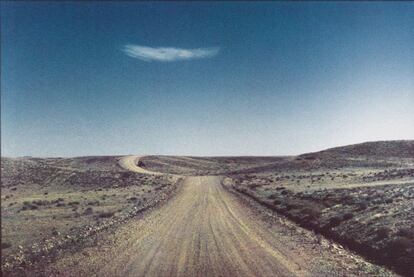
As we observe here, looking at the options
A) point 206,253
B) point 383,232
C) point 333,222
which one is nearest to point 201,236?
point 206,253

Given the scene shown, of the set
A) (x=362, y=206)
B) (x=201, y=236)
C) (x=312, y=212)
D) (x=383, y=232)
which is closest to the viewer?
(x=383, y=232)

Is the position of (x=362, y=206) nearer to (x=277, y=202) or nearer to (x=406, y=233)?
(x=406, y=233)

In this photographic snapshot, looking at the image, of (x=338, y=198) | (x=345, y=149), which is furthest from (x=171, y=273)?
(x=345, y=149)

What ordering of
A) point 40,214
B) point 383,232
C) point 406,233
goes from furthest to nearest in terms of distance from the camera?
point 40,214 < point 383,232 < point 406,233

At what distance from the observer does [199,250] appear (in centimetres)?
1620

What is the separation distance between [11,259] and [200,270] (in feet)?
23.3

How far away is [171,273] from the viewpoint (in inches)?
520

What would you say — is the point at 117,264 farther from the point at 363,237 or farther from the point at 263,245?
the point at 363,237

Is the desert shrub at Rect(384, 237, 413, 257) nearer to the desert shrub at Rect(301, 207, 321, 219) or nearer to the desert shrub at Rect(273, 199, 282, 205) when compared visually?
the desert shrub at Rect(301, 207, 321, 219)

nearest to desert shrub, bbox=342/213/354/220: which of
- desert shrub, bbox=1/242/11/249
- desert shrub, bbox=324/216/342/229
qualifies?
desert shrub, bbox=324/216/342/229

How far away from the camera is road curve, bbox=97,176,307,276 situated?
13.6m

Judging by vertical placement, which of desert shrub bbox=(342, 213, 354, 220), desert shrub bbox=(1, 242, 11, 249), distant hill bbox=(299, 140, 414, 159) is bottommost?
desert shrub bbox=(1, 242, 11, 249)

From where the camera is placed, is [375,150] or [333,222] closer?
[333,222]

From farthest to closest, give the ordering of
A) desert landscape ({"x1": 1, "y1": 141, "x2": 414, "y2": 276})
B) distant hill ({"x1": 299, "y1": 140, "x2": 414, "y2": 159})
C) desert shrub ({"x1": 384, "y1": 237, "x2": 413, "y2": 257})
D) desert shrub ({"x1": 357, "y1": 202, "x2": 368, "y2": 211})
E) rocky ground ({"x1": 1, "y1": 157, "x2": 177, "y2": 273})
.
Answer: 1. distant hill ({"x1": 299, "y1": 140, "x2": 414, "y2": 159})
2. desert shrub ({"x1": 357, "y1": 202, "x2": 368, "y2": 211})
3. desert shrub ({"x1": 384, "y1": 237, "x2": 413, "y2": 257})
4. desert landscape ({"x1": 1, "y1": 141, "x2": 414, "y2": 276})
5. rocky ground ({"x1": 1, "y1": 157, "x2": 177, "y2": 273})
